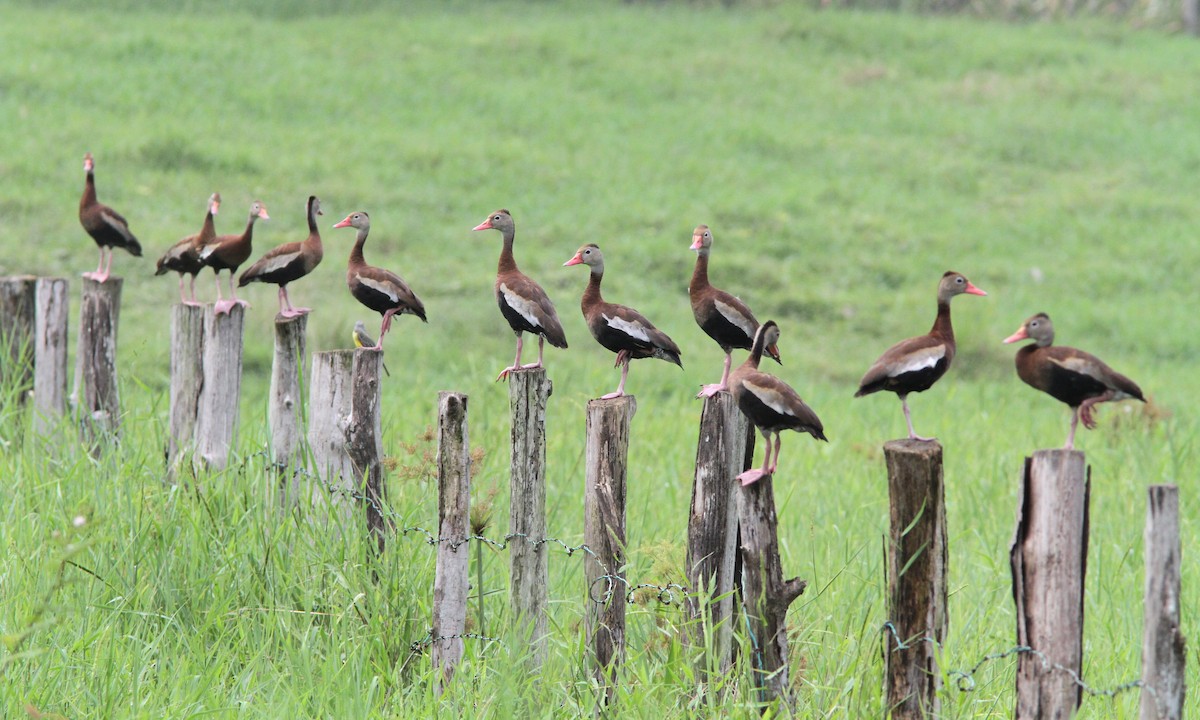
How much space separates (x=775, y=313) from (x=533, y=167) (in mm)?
5244

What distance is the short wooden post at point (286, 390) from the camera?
5.30 meters

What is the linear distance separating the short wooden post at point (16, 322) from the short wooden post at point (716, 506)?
4.56m

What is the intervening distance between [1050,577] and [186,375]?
13.0ft

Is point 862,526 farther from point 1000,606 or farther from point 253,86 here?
point 253,86

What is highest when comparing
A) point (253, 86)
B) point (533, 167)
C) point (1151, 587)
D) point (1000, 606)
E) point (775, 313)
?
point (253, 86)

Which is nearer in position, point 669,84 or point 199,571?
point 199,571

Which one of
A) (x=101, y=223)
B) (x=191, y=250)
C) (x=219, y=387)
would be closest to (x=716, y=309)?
(x=219, y=387)

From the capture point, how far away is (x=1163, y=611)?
→ 10.3 ft

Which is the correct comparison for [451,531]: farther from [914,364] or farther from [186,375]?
[186,375]

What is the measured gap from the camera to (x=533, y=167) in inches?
680

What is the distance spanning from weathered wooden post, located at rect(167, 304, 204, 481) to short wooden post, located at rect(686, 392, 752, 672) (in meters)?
2.69

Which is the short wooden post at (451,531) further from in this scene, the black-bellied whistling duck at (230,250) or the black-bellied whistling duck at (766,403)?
the black-bellied whistling duck at (230,250)

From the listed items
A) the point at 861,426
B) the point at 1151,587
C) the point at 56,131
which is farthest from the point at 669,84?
the point at 1151,587

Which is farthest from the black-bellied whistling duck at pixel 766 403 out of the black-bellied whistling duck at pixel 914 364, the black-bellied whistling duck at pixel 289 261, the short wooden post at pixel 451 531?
the black-bellied whistling duck at pixel 289 261
